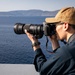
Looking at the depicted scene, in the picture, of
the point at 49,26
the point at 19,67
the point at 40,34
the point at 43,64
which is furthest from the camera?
the point at 19,67

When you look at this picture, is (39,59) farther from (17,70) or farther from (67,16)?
(17,70)

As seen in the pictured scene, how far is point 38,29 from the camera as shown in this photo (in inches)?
69.8

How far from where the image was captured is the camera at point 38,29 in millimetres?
1694

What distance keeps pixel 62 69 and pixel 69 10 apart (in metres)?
0.33

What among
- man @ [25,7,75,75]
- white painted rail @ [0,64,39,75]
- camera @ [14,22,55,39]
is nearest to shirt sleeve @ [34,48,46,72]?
man @ [25,7,75,75]

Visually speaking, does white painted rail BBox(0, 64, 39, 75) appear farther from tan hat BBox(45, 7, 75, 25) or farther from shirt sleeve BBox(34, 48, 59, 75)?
tan hat BBox(45, 7, 75, 25)

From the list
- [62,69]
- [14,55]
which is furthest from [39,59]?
[14,55]

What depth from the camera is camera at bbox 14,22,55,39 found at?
169 centimetres

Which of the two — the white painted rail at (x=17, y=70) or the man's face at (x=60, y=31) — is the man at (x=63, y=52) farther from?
the white painted rail at (x=17, y=70)

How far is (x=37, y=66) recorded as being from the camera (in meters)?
1.61

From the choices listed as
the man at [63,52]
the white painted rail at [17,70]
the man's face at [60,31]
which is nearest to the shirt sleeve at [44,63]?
the man at [63,52]

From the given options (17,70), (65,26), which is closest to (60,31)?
(65,26)

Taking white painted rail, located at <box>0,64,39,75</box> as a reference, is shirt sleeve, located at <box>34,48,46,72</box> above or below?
above

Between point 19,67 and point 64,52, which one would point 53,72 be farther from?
point 19,67
